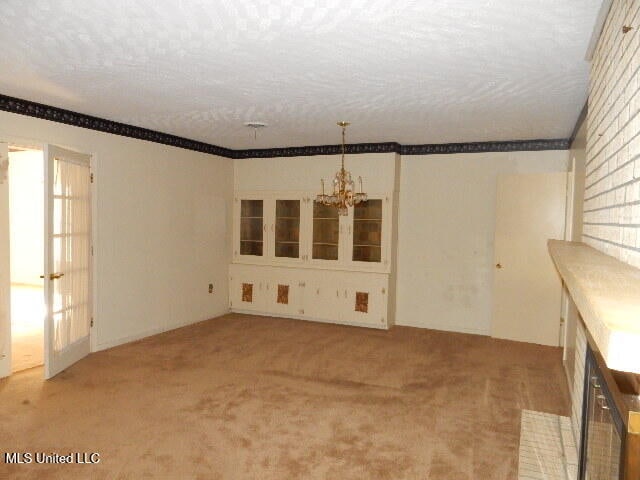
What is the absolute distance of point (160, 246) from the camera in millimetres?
6125

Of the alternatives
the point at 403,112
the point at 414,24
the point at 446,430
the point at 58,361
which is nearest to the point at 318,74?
Answer: the point at 414,24

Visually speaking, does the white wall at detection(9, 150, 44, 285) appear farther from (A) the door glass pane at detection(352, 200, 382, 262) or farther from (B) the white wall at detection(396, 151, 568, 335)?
(B) the white wall at detection(396, 151, 568, 335)

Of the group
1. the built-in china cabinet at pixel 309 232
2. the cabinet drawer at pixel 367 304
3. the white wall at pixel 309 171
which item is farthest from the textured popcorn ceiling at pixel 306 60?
the cabinet drawer at pixel 367 304

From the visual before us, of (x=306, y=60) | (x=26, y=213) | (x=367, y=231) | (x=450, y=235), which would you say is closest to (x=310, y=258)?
(x=367, y=231)

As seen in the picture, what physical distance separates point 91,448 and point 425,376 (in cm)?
293

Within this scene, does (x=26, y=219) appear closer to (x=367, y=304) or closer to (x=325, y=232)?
(x=325, y=232)

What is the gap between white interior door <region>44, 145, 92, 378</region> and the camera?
431cm

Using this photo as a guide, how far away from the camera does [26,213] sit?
8.98 meters

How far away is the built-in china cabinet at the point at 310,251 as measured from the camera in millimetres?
6594

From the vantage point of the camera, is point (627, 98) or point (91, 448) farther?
point (91, 448)

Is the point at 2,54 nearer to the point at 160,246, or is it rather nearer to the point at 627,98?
the point at 160,246

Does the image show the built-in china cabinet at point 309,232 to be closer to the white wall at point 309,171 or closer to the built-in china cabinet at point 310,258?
the built-in china cabinet at point 310,258

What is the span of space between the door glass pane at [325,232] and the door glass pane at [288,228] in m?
0.28
